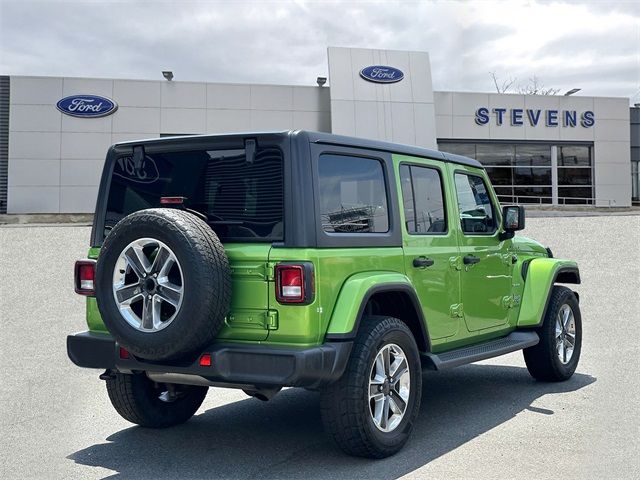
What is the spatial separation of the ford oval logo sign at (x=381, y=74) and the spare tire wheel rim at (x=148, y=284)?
107ft

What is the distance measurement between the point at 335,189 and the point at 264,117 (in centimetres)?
3175

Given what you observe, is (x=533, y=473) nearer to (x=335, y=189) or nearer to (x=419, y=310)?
(x=419, y=310)

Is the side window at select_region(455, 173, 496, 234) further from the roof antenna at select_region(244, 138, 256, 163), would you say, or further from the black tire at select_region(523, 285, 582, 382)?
the roof antenna at select_region(244, 138, 256, 163)

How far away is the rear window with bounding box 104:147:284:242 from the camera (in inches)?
187

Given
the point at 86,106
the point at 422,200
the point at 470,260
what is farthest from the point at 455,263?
the point at 86,106

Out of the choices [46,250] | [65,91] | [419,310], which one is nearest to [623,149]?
[65,91]

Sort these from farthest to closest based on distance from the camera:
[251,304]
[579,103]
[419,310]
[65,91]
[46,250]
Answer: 1. [579,103]
2. [65,91]
3. [46,250]
4. [419,310]
5. [251,304]

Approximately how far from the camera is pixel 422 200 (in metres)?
5.86

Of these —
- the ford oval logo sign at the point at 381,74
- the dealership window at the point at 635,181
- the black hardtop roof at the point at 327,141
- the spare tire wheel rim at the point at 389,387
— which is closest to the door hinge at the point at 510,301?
the black hardtop roof at the point at 327,141

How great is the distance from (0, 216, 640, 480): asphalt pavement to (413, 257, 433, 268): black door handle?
126 centimetres

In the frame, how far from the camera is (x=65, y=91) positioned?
34.5m

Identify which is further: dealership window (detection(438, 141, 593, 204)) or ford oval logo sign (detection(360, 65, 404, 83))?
dealership window (detection(438, 141, 593, 204))

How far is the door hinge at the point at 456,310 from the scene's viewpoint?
5.91m

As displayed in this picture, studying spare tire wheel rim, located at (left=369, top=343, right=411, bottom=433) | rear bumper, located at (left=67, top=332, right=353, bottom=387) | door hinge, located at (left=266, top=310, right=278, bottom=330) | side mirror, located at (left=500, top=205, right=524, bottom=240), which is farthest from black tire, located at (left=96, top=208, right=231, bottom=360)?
side mirror, located at (left=500, top=205, right=524, bottom=240)
